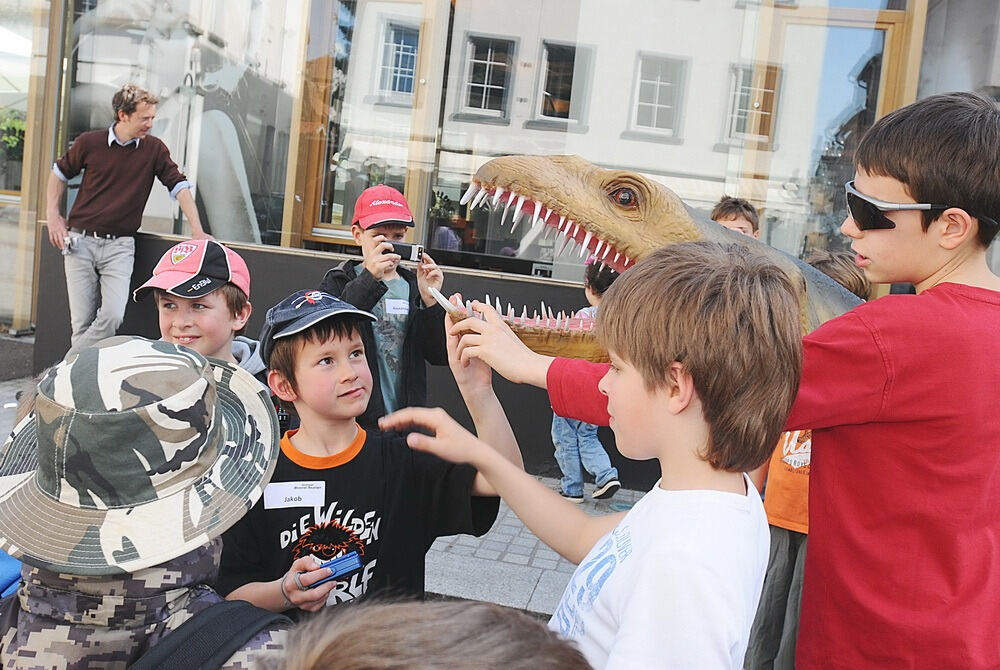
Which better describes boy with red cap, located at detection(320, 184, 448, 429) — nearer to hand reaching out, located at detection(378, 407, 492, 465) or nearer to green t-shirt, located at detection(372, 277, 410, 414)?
green t-shirt, located at detection(372, 277, 410, 414)

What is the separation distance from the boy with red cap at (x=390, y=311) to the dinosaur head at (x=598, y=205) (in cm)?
69

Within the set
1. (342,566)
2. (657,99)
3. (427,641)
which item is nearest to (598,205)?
(342,566)

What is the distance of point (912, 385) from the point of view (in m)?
1.48

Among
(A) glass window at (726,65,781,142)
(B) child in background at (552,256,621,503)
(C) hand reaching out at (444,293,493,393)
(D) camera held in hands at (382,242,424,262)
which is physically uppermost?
(A) glass window at (726,65,781,142)

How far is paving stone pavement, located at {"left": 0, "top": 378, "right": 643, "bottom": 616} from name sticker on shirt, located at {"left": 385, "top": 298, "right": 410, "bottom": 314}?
4.24 ft

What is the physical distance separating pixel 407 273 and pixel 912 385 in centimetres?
252

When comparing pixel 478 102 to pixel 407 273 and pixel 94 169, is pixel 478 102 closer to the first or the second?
pixel 94 169

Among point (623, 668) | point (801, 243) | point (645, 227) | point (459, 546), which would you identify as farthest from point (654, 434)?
point (801, 243)

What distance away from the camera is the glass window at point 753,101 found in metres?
6.25

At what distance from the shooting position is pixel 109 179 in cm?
612

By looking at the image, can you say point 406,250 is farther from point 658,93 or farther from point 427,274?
point 658,93

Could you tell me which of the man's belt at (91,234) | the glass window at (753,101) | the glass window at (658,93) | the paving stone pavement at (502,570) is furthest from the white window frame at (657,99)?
the man's belt at (91,234)

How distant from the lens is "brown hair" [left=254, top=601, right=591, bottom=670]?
71 centimetres

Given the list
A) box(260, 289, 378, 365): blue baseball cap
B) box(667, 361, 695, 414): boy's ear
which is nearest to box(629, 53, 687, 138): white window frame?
box(260, 289, 378, 365): blue baseball cap
